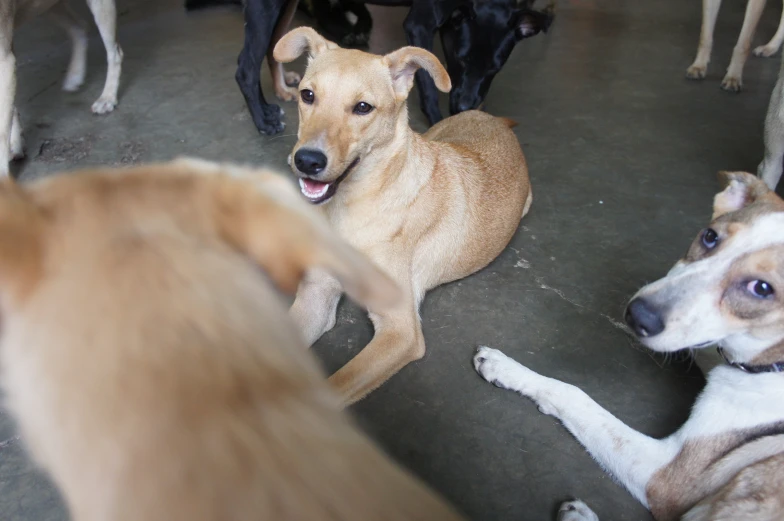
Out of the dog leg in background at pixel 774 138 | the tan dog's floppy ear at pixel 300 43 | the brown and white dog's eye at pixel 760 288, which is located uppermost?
the tan dog's floppy ear at pixel 300 43

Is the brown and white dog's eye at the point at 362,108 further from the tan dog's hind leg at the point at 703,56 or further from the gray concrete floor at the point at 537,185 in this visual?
the tan dog's hind leg at the point at 703,56

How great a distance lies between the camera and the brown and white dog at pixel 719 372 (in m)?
1.88

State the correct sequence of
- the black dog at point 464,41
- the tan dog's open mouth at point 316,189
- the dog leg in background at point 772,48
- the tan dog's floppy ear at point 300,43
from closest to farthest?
the tan dog's open mouth at point 316,189
the tan dog's floppy ear at point 300,43
the black dog at point 464,41
the dog leg in background at point 772,48

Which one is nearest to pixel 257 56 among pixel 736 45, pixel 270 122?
pixel 270 122

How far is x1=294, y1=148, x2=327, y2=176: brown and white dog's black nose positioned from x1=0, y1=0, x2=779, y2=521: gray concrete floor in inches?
30.1

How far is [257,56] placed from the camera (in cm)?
407

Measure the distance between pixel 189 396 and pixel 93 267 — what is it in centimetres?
21

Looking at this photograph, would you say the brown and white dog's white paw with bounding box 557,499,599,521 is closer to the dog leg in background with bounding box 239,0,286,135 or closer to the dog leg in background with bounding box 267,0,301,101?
the dog leg in background with bounding box 239,0,286,135

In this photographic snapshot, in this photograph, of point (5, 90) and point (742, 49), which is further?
point (742, 49)

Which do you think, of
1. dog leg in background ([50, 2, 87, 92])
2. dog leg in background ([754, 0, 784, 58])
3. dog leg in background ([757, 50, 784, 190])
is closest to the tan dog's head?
dog leg in background ([757, 50, 784, 190])

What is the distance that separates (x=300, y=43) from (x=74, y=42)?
287cm

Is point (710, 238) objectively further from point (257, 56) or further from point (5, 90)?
point (5, 90)

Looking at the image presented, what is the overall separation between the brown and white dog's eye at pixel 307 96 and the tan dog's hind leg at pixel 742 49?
433 cm

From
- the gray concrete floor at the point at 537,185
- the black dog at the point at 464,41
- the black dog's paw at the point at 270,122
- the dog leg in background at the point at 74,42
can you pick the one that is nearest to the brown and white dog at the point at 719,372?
the gray concrete floor at the point at 537,185
